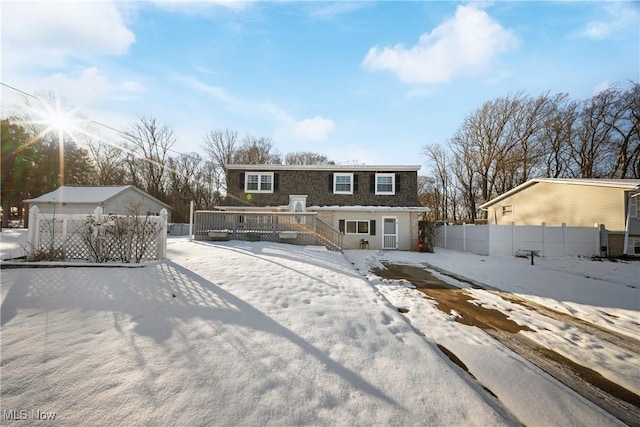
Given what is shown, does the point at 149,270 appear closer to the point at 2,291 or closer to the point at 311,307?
the point at 2,291

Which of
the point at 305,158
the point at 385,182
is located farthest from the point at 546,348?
the point at 305,158

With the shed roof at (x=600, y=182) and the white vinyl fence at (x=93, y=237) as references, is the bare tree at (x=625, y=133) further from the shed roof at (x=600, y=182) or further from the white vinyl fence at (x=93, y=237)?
the white vinyl fence at (x=93, y=237)

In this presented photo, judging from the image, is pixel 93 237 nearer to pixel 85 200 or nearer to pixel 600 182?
pixel 85 200

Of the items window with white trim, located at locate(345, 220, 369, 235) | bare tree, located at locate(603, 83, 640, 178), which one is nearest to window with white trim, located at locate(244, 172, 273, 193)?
window with white trim, located at locate(345, 220, 369, 235)

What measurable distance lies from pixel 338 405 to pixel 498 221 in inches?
878

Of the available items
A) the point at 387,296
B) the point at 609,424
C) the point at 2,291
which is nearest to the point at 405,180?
the point at 387,296

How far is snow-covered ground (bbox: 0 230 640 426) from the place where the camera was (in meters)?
2.01

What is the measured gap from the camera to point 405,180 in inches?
664

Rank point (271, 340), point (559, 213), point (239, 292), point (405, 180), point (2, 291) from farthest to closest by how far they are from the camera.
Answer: point (405, 180), point (559, 213), point (239, 292), point (2, 291), point (271, 340)

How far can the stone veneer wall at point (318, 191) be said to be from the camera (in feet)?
55.1

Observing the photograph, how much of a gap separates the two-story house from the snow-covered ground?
1079 cm

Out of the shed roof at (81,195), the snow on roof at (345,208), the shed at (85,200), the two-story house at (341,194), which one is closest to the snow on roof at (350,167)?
the two-story house at (341,194)

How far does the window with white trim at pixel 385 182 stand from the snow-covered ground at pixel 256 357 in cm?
1214

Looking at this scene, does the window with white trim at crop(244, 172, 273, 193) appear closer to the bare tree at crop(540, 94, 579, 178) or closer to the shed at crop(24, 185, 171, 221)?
the shed at crop(24, 185, 171, 221)
